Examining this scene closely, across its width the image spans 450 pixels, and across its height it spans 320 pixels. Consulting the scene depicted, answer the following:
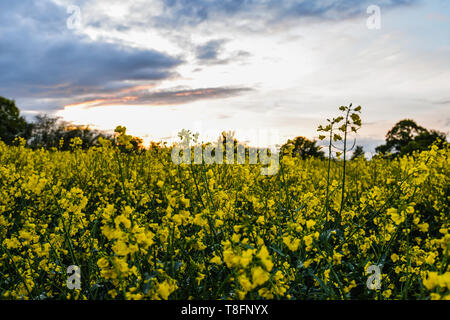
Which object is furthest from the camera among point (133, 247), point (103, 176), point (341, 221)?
point (103, 176)

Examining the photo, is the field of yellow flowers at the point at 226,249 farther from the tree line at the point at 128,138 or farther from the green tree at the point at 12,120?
the green tree at the point at 12,120

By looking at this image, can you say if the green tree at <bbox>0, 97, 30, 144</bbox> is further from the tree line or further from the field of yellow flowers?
the field of yellow flowers

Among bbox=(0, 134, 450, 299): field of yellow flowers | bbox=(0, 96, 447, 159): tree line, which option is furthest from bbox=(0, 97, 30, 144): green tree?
bbox=(0, 134, 450, 299): field of yellow flowers

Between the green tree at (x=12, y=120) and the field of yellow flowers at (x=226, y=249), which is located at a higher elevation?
the green tree at (x=12, y=120)

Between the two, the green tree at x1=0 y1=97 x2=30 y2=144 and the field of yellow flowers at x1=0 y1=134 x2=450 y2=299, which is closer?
the field of yellow flowers at x1=0 y1=134 x2=450 y2=299

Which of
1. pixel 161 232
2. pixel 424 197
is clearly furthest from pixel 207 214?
pixel 424 197

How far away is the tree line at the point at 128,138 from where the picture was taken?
163 inches

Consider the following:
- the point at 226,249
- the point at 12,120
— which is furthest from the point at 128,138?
the point at 12,120

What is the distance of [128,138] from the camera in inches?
106

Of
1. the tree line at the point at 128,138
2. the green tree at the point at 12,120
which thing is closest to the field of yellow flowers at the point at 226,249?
the tree line at the point at 128,138

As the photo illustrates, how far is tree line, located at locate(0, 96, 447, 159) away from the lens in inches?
163
